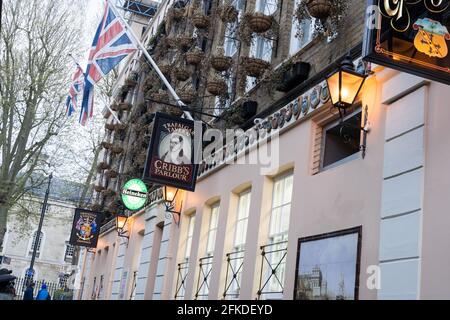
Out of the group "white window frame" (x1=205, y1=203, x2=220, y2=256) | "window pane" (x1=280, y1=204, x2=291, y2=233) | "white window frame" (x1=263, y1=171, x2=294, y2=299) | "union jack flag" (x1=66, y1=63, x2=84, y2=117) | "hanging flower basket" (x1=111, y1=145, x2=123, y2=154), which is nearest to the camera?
"white window frame" (x1=263, y1=171, x2=294, y2=299)

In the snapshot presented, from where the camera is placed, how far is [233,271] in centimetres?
1108

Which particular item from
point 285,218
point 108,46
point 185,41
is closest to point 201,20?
point 185,41

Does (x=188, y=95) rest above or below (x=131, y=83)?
below

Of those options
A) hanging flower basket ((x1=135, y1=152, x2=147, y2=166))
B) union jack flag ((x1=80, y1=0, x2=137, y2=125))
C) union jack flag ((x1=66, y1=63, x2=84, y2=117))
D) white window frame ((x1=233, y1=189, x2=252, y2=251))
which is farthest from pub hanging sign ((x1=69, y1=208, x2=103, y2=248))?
white window frame ((x1=233, y1=189, x2=252, y2=251))

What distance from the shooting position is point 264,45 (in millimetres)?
12930

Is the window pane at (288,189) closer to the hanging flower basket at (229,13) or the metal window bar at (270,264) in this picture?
the metal window bar at (270,264)

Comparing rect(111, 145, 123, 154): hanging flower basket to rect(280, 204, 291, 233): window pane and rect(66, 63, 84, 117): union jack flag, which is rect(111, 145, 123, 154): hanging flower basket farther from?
rect(280, 204, 291, 233): window pane

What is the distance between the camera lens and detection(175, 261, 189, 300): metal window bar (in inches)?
536

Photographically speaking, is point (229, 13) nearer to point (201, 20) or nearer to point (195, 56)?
point (195, 56)

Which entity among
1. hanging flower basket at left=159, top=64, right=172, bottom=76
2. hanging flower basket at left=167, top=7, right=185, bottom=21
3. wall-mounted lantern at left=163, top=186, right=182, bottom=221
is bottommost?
wall-mounted lantern at left=163, top=186, right=182, bottom=221

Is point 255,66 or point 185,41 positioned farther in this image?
point 185,41

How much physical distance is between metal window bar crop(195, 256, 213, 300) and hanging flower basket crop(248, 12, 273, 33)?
4882 millimetres

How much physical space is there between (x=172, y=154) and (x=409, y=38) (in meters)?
8.29
